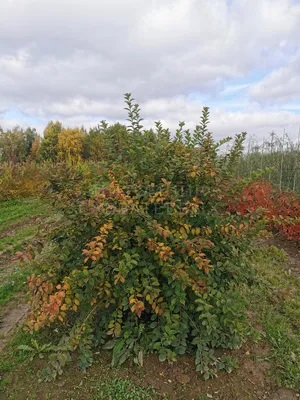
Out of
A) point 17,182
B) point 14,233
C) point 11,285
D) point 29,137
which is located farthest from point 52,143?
point 11,285

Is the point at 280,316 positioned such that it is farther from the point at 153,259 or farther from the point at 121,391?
the point at 121,391

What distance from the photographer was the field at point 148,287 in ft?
6.57

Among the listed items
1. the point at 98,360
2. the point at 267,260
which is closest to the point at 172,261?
the point at 98,360

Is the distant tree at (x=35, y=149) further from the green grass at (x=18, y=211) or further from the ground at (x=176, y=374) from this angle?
the ground at (x=176, y=374)

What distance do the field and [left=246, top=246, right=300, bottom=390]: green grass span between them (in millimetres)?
16

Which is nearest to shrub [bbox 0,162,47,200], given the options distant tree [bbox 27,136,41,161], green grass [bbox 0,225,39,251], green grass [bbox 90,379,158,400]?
green grass [bbox 0,225,39,251]

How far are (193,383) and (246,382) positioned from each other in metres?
0.37

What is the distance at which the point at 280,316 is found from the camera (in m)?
2.86

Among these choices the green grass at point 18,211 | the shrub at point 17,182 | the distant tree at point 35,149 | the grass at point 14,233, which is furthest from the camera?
the distant tree at point 35,149

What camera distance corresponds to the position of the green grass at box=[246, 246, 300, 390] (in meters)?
2.20

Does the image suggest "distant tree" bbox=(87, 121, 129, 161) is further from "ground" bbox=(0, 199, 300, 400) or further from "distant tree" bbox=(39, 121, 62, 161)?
"distant tree" bbox=(39, 121, 62, 161)

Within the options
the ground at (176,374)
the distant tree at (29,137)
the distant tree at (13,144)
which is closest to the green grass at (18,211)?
the ground at (176,374)

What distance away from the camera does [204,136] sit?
8.73ft

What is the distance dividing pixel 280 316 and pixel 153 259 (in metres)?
1.54
